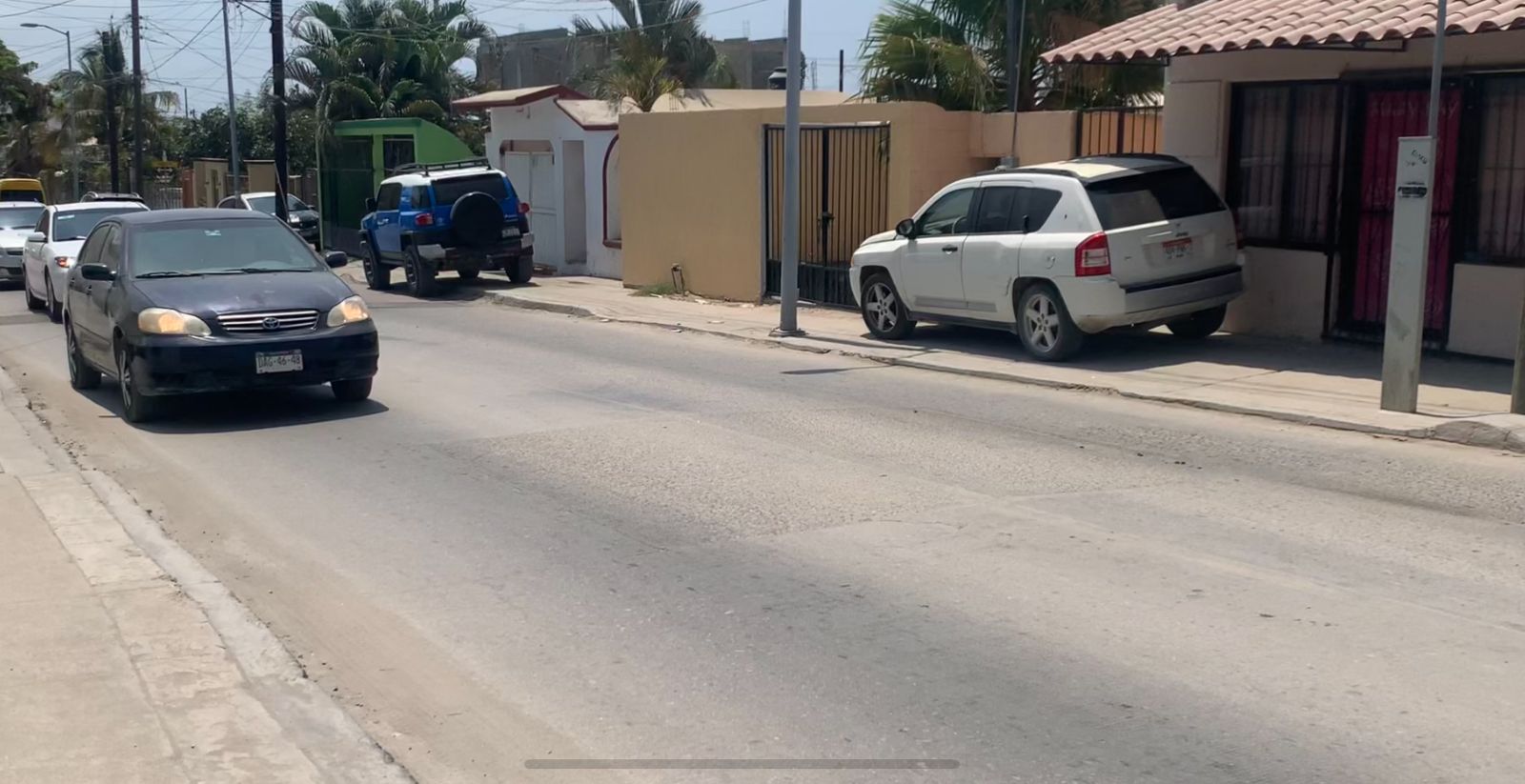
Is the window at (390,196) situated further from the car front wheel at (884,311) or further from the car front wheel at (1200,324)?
the car front wheel at (1200,324)

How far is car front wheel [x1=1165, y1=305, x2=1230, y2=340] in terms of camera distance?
592 inches

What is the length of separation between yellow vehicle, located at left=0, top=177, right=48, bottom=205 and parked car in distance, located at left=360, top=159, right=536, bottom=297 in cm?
3645

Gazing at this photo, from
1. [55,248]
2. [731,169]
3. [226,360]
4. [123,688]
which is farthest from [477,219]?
[123,688]

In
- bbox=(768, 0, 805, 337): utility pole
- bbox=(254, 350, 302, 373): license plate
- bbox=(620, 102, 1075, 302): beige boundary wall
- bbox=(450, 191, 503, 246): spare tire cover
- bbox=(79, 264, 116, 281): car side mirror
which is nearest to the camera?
bbox=(254, 350, 302, 373): license plate

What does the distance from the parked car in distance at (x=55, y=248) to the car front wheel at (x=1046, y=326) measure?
13.1 m

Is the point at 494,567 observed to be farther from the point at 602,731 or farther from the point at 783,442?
the point at 783,442

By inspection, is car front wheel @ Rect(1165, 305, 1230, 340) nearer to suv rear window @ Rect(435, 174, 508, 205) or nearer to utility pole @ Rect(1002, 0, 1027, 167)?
utility pole @ Rect(1002, 0, 1027, 167)

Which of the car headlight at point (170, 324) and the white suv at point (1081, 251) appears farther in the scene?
the white suv at point (1081, 251)

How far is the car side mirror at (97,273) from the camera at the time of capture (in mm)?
12336

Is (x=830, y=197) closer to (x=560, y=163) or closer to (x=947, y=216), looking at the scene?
(x=947, y=216)

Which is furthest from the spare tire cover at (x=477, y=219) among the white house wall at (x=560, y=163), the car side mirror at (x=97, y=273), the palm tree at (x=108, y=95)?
the palm tree at (x=108, y=95)

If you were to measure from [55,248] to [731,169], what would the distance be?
954 centimetres

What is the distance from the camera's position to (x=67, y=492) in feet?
30.5

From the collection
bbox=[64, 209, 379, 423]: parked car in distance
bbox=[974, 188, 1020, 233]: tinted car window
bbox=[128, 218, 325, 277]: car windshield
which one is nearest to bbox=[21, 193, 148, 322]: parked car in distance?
bbox=[64, 209, 379, 423]: parked car in distance
